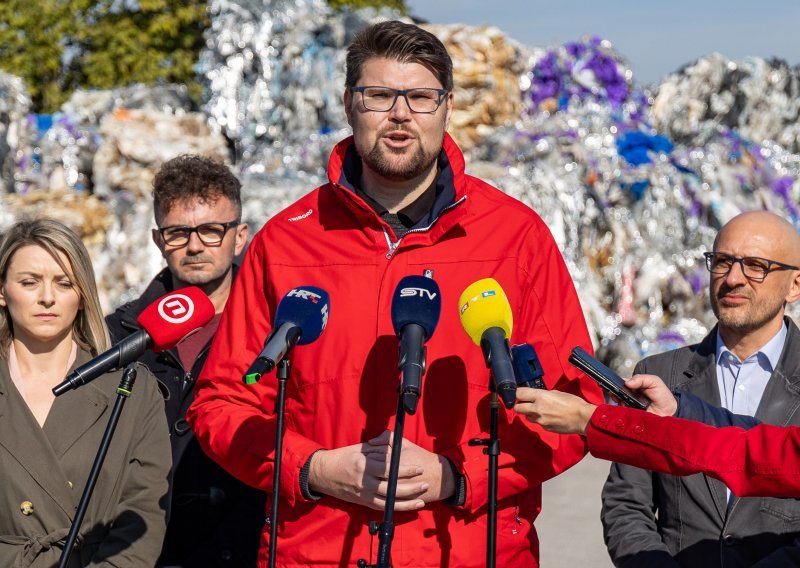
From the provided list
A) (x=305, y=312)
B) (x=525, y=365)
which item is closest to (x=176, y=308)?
(x=305, y=312)

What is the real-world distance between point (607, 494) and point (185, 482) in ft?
4.80

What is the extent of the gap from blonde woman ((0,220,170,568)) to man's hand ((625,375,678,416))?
1.52 meters

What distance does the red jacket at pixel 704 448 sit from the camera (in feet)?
9.39

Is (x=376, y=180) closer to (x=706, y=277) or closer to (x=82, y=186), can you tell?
(x=706, y=277)

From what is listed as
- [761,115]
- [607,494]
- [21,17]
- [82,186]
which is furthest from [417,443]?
[21,17]

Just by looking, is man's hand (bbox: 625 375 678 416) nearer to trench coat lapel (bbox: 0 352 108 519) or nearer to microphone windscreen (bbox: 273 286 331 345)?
microphone windscreen (bbox: 273 286 331 345)

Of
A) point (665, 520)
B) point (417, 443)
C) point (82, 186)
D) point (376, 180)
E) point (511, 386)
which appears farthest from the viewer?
→ point (82, 186)

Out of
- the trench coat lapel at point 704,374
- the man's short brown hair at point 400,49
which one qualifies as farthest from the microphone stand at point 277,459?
the trench coat lapel at point 704,374

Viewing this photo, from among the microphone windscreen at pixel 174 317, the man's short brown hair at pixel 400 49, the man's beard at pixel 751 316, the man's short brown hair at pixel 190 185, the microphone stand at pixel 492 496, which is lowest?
the microphone stand at pixel 492 496

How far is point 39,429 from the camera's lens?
3.60 meters

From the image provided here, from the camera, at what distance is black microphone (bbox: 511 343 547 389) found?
9.32 feet

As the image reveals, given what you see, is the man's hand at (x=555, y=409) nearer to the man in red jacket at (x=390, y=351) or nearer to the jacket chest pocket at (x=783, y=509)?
the man in red jacket at (x=390, y=351)

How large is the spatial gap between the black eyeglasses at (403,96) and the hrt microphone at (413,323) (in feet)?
2.27

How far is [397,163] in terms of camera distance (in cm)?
333
